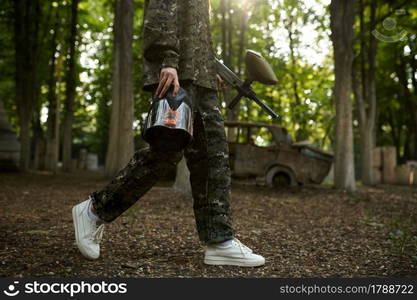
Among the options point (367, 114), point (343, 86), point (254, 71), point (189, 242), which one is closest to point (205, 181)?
point (254, 71)

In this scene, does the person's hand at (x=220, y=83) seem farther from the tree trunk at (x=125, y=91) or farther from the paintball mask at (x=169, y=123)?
the tree trunk at (x=125, y=91)

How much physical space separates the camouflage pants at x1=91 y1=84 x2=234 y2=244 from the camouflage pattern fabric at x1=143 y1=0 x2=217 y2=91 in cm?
13

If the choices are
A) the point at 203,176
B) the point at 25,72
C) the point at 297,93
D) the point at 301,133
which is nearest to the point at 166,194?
the point at 203,176

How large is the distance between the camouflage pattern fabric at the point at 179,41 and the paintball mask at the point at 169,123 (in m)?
0.25

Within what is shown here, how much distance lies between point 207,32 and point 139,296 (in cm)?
187

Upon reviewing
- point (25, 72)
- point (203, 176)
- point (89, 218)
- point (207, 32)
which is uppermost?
point (25, 72)

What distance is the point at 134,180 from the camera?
3.12 m

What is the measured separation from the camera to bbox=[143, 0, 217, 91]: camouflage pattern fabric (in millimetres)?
3062

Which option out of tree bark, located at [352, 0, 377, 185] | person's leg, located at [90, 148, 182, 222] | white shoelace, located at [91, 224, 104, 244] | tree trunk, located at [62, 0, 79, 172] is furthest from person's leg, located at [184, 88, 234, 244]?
tree trunk, located at [62, 0, 79, 172]

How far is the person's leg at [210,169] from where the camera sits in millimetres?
3303

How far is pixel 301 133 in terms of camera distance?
20.9m

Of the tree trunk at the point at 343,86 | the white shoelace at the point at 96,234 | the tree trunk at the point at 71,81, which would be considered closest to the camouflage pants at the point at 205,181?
the white shoelace at the point at 96,234

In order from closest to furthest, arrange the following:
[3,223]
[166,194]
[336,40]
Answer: [3,223]
[166,194]
[336,40]

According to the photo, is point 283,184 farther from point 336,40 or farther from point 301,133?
point 301,133
